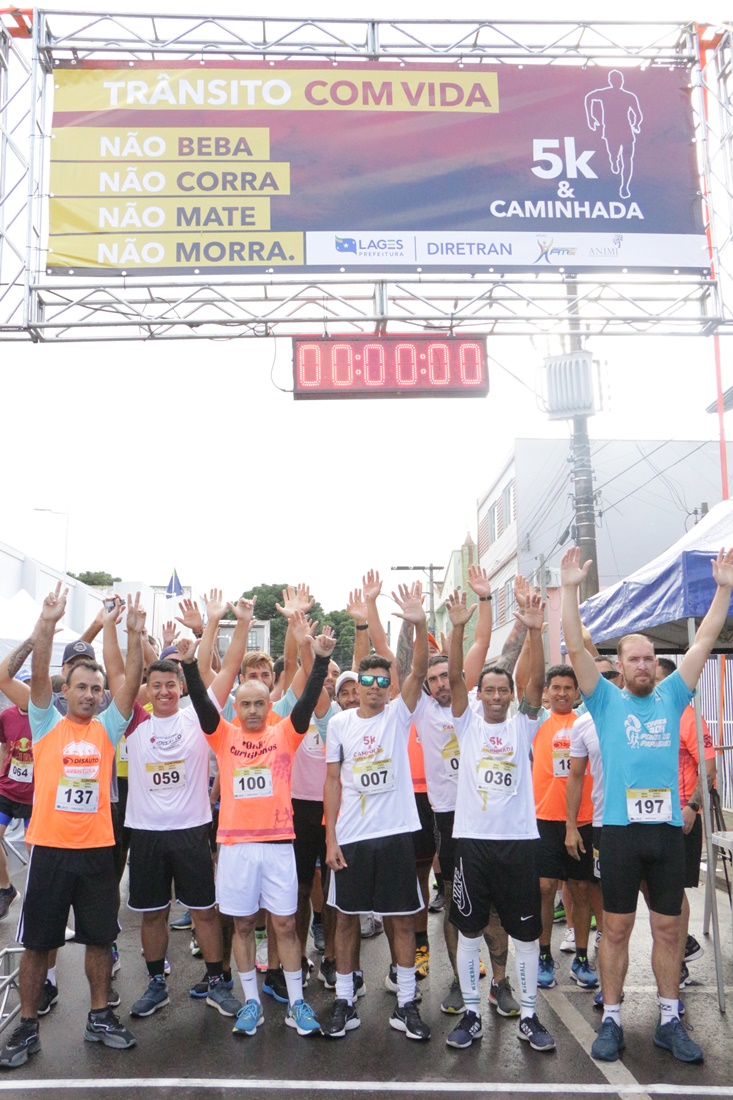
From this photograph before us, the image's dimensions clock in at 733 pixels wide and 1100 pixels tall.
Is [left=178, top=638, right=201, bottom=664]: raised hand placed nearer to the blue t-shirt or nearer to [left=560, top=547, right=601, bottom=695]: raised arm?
[left=560, top=547, right=601, bottom=695]: raised arm

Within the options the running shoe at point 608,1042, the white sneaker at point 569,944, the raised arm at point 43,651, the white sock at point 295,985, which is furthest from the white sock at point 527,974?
the raised arm at point 43,651

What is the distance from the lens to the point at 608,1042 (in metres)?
4.63

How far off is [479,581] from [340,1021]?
2645mm

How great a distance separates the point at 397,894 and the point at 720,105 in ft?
25.5

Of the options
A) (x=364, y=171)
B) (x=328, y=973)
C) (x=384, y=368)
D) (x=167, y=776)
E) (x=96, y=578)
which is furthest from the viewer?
(x=96, y=578)

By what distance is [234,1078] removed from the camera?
4.38m

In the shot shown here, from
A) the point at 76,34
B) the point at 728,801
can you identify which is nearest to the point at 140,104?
the point at 76,34

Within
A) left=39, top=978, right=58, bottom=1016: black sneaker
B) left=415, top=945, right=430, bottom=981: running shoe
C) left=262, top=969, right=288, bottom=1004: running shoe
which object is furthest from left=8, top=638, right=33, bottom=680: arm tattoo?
left=415, top=945, right=430, bottom=981: running shoe

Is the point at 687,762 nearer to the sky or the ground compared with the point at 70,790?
nearer to the ground

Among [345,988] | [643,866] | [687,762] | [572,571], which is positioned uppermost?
[572,571]

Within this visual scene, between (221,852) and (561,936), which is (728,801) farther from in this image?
(221,852)

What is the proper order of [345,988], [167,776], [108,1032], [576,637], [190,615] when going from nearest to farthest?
[108,1032] → [576,637] → [345,988] → [167,776] → [190,615]

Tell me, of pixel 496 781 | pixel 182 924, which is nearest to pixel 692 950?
pixel 496 781

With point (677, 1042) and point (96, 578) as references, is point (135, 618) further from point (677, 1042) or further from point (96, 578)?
point (96, 578)
